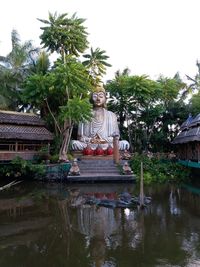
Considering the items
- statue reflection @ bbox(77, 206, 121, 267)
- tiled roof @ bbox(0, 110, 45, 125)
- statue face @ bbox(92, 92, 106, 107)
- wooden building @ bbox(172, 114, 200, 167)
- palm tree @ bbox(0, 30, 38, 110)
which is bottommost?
statue reflection @ bbox(77, 206, 121, 267)

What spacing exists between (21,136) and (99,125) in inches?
301

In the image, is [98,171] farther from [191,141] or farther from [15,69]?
[15,69]

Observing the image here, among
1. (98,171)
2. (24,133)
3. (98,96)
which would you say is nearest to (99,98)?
(98,96)

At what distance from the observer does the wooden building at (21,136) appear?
2253cm

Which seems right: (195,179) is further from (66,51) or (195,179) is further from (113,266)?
(113,266)

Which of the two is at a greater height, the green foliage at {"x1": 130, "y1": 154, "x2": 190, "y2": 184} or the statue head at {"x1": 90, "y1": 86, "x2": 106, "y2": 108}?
the statue head at {"x1": 90, "y1": 86, "x2": 106, "y2": 108}

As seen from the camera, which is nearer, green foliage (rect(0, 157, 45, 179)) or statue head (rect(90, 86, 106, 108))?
green foliage (rect(0, 157, 45, 179))

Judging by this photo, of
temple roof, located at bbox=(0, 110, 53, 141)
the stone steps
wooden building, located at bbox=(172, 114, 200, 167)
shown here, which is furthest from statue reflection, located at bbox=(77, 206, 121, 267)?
wooden building, located at bbox=(172, 114, 200, 167)

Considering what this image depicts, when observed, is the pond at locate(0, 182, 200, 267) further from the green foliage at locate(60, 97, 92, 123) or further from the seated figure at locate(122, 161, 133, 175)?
the green foliage at locate(60, 97, 92, 123)

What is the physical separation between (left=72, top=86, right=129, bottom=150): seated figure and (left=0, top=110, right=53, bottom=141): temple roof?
3868 millimetres

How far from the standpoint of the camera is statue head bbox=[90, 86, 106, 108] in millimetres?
28119

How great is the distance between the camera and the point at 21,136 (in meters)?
23.0

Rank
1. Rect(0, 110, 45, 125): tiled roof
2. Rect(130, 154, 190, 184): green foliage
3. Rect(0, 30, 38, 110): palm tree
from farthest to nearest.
Answer: 1. Rect(0, 30, 38, 110): palm tree
2. Rect(0, 110, 45, 125): tiled roof
3. Rect(130, 154, 190, 184): green foliage

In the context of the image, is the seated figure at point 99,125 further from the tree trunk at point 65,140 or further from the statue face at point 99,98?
the tree trunk at point 65,140
